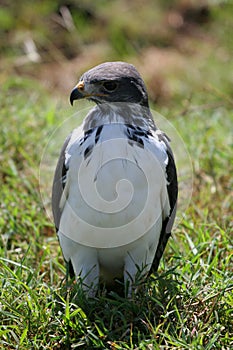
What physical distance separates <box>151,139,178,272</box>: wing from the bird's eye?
1.36 ft

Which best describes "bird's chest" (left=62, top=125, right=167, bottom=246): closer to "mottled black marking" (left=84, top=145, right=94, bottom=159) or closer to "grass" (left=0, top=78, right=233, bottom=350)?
"mottled black marking" (left=84, top=145, right=94, bottom=159)

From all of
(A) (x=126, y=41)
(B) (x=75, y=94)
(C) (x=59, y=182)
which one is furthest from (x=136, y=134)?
(A) (x=126, y=41)

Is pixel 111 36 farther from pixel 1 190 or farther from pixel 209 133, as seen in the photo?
pixel 1 190

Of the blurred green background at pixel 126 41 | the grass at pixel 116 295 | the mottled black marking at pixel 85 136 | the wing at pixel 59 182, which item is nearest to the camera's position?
the grass at pixel 116 295

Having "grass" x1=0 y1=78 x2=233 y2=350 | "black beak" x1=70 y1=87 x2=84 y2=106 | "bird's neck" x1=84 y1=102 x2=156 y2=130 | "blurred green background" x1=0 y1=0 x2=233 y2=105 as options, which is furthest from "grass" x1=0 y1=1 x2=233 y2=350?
"blurred green background" x1=0 y1=0 x2=233 y2=105

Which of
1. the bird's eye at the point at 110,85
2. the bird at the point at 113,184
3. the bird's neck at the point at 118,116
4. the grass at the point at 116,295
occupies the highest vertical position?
the bird's eye at the point at 110,85

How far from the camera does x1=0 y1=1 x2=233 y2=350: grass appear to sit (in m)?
3.26

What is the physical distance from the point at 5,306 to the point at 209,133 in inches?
110

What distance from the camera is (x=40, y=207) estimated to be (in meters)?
4.70

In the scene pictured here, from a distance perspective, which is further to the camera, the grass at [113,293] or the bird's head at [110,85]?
the bird's head at [110,85]

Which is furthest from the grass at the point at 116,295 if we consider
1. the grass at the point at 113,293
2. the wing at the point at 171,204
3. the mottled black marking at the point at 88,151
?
the mottled black marking at the point at 88,151

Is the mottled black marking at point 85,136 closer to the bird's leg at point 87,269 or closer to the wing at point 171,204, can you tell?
the wing at point 171,204

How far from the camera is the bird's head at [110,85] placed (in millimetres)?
3418

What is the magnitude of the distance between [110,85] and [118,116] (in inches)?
6.7
